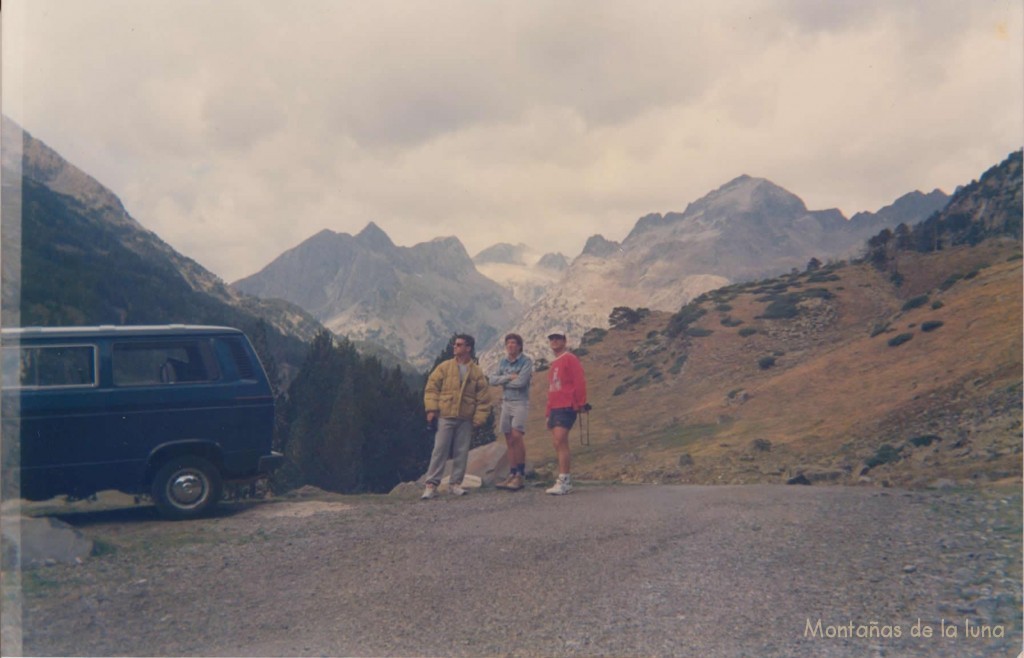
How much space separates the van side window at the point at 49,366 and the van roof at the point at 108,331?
0.44 ft

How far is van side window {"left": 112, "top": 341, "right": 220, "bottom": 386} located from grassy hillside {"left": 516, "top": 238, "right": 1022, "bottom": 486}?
760 cm

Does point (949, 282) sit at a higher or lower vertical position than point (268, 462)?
higher

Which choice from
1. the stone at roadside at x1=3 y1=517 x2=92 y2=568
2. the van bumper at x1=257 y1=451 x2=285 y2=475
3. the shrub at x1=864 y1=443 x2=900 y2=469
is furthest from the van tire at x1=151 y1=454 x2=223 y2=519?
the shrub at x1=864 y1=443 x2=900 y2=469

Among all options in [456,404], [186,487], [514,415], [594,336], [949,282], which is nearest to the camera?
[186,487]

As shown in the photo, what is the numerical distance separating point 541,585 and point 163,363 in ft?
15.3

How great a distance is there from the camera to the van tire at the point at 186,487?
305 inches

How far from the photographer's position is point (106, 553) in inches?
256

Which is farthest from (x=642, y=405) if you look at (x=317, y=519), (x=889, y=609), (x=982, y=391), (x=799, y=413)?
(x=889, y=609)

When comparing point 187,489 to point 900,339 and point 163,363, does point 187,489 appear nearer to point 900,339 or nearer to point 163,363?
point 163,363

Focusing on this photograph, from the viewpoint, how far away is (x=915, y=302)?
81.5 ft

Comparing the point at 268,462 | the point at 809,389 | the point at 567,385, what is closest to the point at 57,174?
the point at 268,462

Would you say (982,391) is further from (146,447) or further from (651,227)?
(146,447)

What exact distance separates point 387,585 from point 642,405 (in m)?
12.1

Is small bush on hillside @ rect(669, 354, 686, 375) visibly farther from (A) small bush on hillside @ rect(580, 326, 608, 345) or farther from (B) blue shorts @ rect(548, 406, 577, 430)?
(B) blue shorts @ rect(548, 406, 577, 430)
